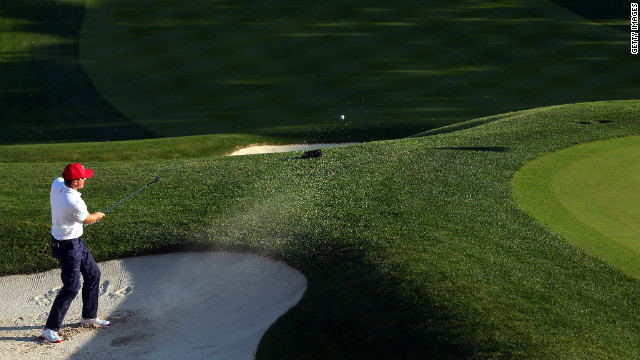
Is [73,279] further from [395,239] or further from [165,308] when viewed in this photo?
[395,239]

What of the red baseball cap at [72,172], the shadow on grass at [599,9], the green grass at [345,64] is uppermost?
the red baseball cap at [72,172]

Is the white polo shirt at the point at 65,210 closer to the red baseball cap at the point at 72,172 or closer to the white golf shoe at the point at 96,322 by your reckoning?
the red baseball cap at the point at 72,172

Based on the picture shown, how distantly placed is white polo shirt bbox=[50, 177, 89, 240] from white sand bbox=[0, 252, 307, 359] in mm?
1662

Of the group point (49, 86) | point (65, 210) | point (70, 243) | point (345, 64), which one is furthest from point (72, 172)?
point (49, 86)

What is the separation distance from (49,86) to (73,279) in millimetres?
26604

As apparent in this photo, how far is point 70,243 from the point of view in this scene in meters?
10.0

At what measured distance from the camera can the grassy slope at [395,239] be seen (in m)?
8.87

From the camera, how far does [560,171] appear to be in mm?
14430

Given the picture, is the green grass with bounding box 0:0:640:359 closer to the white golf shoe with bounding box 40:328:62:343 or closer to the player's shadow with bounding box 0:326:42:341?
the player's shadow with bounding box 0:326:42:341

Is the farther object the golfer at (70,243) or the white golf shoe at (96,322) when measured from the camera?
the white golf shoe at (96,322)

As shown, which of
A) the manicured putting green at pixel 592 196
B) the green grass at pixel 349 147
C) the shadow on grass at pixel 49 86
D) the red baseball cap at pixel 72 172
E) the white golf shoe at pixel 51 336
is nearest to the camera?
the green grass at pixel 349 147

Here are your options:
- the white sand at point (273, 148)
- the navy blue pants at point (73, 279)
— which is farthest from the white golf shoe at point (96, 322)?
the white sand at point (273, 148)

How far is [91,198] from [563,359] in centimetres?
1065

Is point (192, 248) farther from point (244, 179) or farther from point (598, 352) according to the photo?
point (598, 352)
